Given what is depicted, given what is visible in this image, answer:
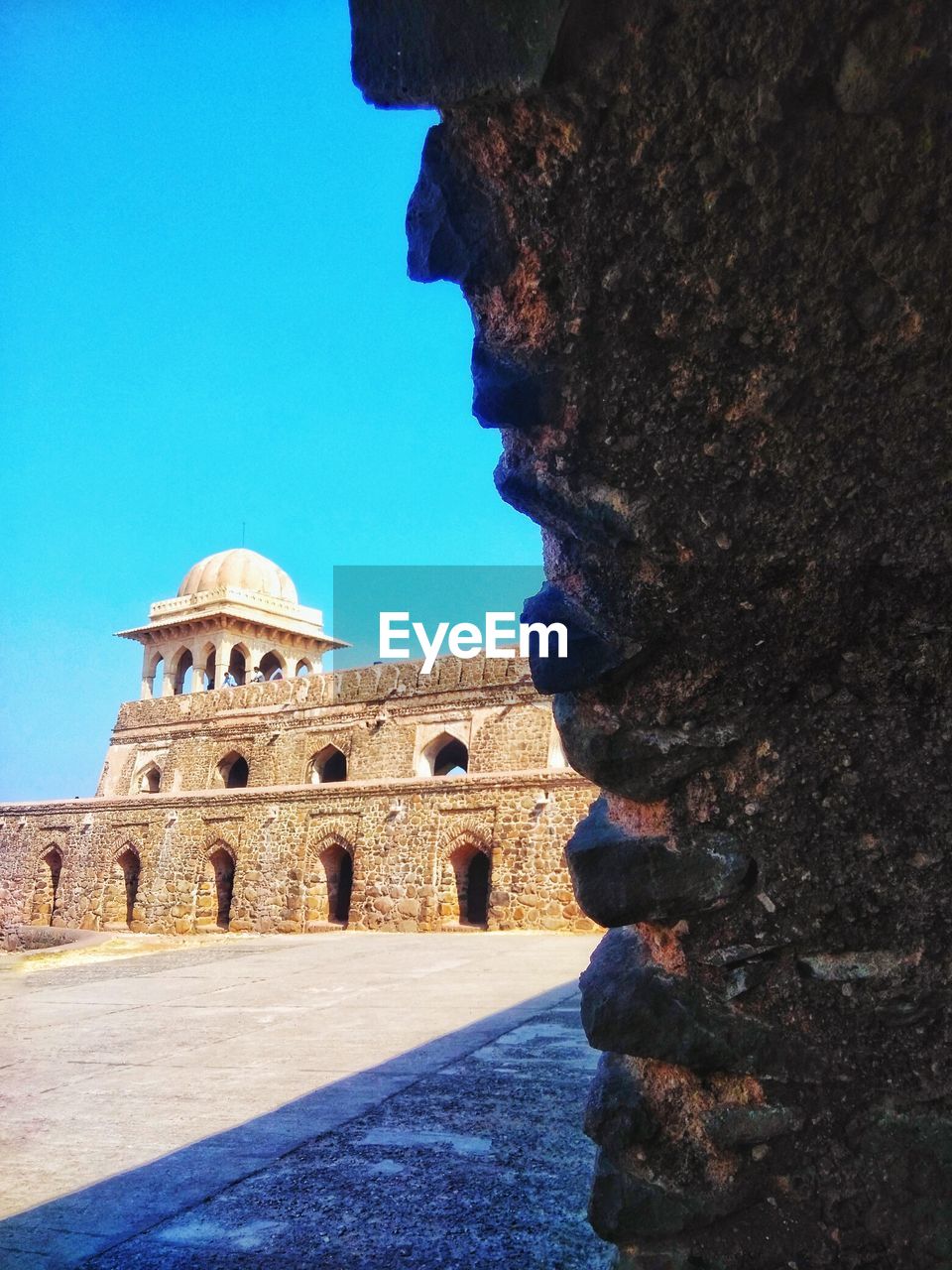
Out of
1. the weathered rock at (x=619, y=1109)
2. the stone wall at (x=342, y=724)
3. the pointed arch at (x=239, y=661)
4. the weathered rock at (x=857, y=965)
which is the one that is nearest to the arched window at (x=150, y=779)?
the stone wall at (x=342, y=724)

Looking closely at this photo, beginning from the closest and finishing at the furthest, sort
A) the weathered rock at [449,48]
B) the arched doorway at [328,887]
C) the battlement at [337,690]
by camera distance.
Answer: the weathered rock at [449,48] → the arched doorway at [328,887] → the battlement at [337,690]

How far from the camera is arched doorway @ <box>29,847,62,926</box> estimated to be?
22625 mm

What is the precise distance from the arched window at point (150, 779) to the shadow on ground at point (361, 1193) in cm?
2404

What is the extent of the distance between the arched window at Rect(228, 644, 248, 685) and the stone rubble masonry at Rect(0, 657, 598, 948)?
4.20 metres

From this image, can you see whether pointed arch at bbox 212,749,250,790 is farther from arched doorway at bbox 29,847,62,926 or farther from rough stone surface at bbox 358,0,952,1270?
rough stone surface at bbox 358,0,952,1270

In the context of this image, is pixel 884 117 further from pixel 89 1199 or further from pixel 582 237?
pixel 89 1199

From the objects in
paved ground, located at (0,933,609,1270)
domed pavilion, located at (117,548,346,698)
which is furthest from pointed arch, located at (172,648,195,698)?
paved ground, located at (0,933,609,1270)

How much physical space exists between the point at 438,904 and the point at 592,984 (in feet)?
48.7

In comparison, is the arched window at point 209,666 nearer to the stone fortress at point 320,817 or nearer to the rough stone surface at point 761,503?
the stone fortress at point 320,817

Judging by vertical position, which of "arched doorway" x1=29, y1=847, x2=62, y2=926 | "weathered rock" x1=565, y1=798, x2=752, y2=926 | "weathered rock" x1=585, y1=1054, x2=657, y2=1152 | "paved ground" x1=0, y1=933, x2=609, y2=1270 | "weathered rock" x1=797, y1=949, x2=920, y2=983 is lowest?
"arched doorway" x1=29, y1=847, x2=62, y2=926

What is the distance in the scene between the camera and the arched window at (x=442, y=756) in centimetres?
2108

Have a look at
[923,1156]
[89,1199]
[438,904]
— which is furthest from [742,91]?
[438,904]

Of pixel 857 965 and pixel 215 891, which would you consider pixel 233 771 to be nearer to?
pixel 215 891

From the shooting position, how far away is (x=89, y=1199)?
8.54ft
